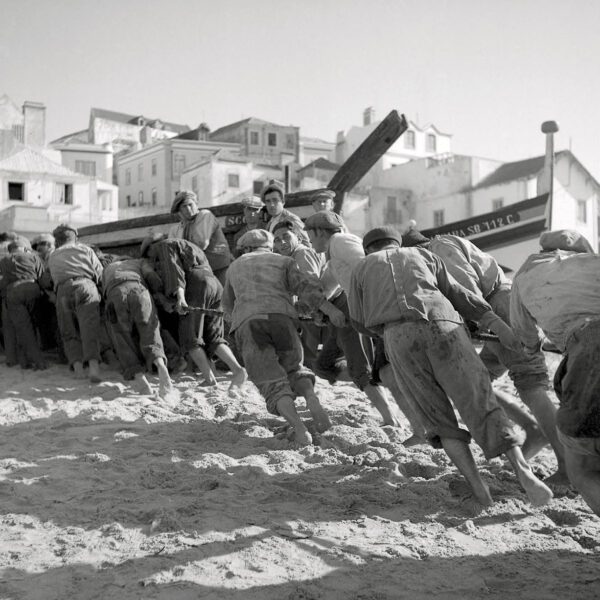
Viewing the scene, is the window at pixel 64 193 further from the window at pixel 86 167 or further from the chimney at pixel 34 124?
the window at pixel 86 167

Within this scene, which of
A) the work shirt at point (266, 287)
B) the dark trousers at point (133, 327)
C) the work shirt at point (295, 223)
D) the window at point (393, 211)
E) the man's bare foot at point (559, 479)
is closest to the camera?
the man's bare foot at point (559, 479)

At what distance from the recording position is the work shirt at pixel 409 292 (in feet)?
16.3

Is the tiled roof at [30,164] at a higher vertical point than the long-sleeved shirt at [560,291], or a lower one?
higher

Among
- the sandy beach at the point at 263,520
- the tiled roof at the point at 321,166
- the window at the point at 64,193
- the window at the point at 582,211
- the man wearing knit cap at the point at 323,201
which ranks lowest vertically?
the sandy beach at the point at 263,520

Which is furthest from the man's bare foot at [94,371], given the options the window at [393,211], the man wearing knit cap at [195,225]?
the window at [393,211]

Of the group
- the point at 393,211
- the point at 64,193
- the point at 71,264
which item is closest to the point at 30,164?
the point at 64,193

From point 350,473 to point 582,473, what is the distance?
2.03 m

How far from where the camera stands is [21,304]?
9.61 meters

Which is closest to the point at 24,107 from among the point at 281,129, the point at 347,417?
the point at 281,129

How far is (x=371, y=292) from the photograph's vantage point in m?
5.18

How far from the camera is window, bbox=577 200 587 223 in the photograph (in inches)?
1533

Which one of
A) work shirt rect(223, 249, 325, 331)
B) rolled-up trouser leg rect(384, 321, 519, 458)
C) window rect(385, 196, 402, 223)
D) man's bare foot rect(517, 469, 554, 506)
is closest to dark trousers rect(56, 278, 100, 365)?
work shirt rect(223, 249, 325, 331)

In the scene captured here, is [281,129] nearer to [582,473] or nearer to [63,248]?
[63,248]

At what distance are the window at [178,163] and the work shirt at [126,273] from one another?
4699 centimetres
